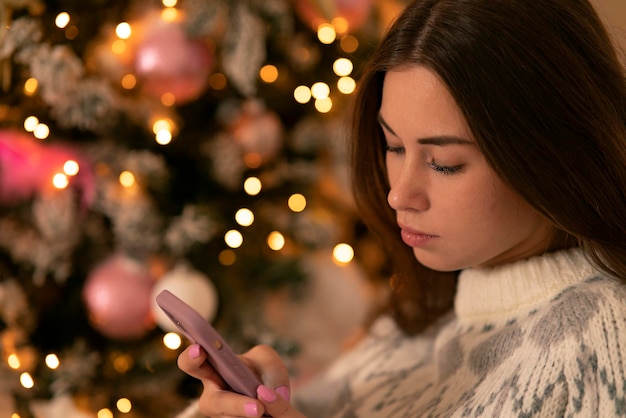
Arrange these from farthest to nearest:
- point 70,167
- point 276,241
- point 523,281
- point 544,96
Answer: point 276,241, point 70,167, point 523,281, point 544,96

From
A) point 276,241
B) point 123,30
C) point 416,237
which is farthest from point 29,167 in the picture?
point 416,237

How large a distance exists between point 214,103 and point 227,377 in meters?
0.74

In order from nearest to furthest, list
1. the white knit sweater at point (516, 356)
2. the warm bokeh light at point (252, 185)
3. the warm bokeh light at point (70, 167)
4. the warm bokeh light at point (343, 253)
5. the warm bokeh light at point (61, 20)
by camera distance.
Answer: the white knit sweater at point (516, 356) → the warm bokeh light at point (61, 20) → the warm bokeh light at point (70, 167) → the warm bokeh light at point (252, 185) → the warm bokeh light at point (343, 253)

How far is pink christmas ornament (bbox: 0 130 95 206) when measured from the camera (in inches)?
46.1

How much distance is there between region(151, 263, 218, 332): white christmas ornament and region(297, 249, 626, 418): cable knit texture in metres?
0.28

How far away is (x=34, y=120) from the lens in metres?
1.18

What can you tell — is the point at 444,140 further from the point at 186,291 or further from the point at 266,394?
the point at 186,291

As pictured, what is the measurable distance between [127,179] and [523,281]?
0.72 meters

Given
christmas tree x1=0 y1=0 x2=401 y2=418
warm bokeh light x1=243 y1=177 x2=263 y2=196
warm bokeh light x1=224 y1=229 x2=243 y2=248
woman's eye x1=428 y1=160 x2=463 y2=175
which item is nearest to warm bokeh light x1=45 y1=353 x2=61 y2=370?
christmas tree x1=0 y1=0 x2=401 y2=418

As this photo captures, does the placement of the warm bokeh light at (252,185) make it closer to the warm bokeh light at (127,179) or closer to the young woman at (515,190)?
the warm bokeh light at (127,179)

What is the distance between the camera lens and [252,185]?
1.41m

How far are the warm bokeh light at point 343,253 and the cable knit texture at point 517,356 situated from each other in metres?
0.42

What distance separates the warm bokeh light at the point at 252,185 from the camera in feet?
4.63

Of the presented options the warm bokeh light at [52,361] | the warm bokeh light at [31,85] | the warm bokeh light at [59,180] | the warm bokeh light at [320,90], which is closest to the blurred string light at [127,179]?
the warm bokeh light at [59,180]
